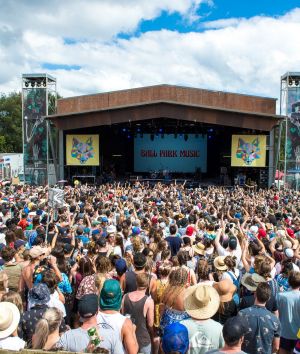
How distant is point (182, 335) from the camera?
2.50m

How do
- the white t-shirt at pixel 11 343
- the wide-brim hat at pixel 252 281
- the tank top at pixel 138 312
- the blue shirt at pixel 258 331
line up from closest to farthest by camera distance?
the white t-shirt at pixel 11 343
the blue shirt at pixel 258 331
the tank top at pixel 138 312
the wide-brim hat at pixel 252 281

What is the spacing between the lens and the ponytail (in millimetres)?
2834

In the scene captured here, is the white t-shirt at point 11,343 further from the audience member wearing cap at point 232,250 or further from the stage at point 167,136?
the stage at point 167,136

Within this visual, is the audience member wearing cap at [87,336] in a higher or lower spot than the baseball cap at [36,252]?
lower

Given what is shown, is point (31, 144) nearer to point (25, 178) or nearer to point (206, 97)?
point (25, 178)

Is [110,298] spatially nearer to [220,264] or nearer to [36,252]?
[36,252]

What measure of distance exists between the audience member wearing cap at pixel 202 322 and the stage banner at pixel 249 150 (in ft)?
73.2

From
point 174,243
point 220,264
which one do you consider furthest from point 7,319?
point 174,243

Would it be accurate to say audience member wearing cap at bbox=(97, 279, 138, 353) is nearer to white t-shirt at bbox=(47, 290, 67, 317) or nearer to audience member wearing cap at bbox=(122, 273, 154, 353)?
audience member wearing cap at bbox=(122, 273, 154, 353)

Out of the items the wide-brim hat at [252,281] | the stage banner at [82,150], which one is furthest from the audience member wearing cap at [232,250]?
the stage banner at [82,150]

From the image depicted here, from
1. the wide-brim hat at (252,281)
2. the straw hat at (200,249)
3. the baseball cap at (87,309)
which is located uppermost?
the baseball cap at (87,309)

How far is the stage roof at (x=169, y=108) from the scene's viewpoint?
23.6m

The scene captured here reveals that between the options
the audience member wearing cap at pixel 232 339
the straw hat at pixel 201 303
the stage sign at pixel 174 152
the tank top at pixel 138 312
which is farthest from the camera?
the stage sign at pixel 174 152

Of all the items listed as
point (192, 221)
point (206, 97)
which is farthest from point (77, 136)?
point (192, 221)
